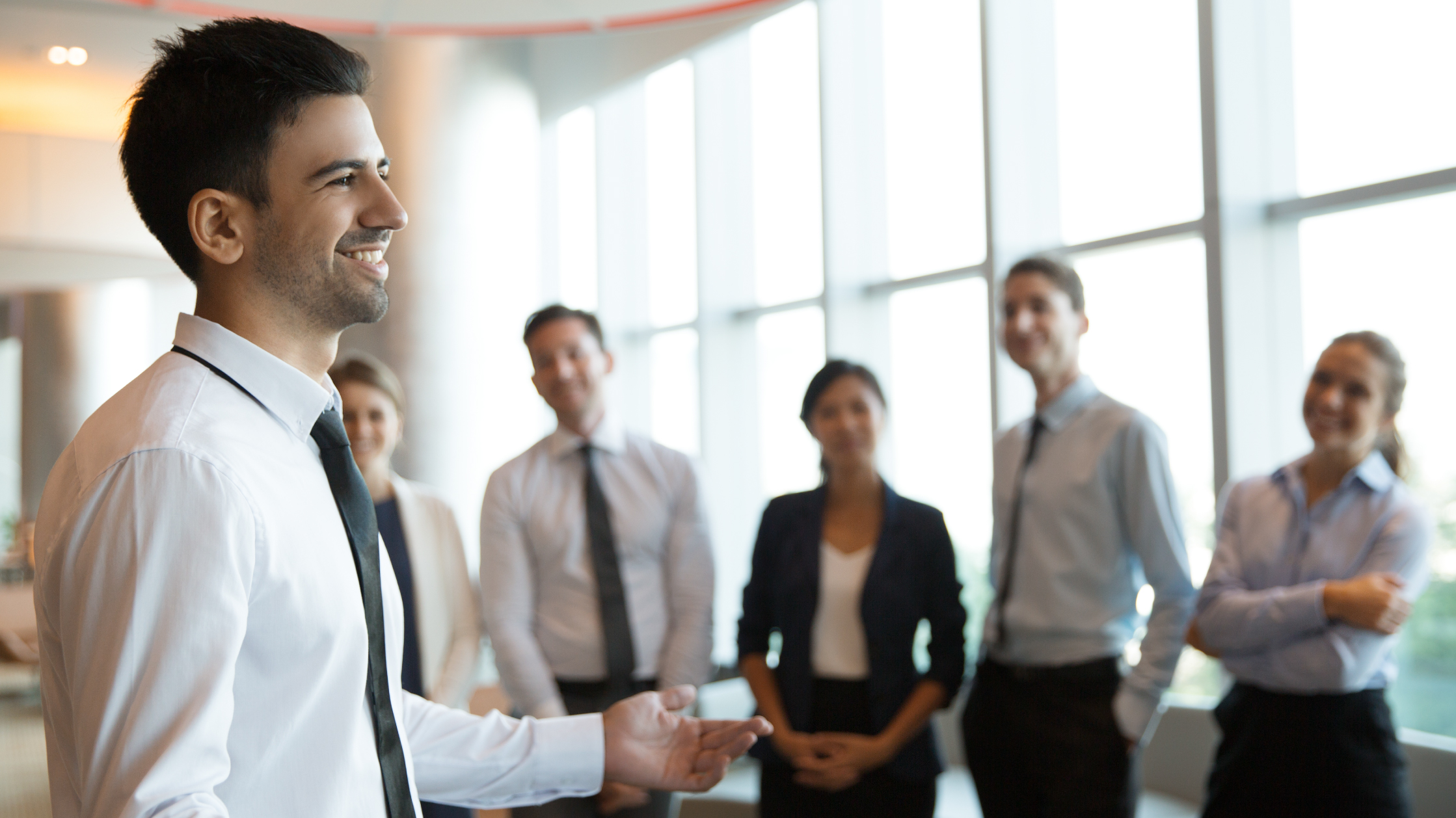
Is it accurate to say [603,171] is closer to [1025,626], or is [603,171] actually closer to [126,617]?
[1025,626]

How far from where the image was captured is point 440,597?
2924mm

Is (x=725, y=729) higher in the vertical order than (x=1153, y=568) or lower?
lower

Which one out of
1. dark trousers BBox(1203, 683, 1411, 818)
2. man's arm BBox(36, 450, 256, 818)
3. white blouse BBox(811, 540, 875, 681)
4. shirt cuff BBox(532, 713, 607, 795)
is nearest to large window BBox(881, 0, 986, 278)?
white blouse BBox(811, 540, 875, 681)

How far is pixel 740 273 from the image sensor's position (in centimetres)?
672

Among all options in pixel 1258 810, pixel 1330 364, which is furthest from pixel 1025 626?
pixel 1330 364

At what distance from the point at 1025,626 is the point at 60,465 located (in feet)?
7.58

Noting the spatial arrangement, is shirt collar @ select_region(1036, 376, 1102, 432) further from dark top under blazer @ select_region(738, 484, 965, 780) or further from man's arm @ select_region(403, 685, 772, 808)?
man's arm @ select_region(403, 685, 772, 808)

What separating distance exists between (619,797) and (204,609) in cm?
196

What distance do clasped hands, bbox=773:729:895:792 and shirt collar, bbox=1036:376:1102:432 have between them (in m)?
0.97

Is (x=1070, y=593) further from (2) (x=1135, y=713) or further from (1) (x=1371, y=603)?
(1) (x=1371, y=603)

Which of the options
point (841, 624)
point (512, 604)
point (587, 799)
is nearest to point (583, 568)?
point (512, 604)

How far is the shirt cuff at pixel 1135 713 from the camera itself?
2.60 meters

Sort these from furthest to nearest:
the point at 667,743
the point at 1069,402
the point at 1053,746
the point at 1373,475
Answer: the point at 1069,402, the point at 1053,746, the point at 1373,475, the point at 667,743

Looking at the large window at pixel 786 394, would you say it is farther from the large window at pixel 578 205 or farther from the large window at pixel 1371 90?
the large window at pixel 1371 90
